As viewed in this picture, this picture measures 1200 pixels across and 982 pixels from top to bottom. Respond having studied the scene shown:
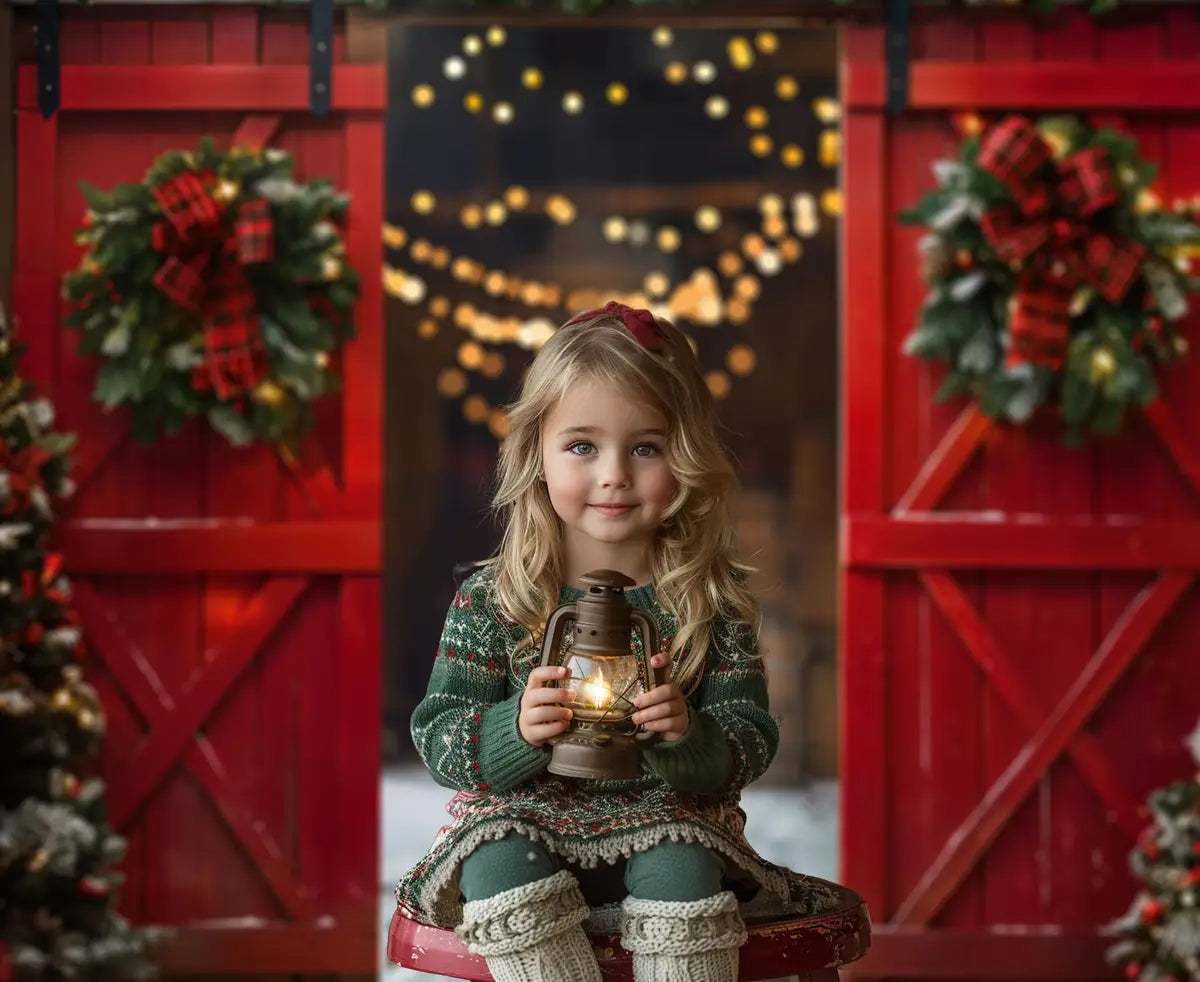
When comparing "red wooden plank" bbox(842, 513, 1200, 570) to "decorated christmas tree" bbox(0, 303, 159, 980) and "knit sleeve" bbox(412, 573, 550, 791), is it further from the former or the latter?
"knit sleeve" bbox(412, 573, 550, 791)

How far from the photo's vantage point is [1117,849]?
4.43 meters

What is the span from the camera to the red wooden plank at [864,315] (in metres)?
4.44

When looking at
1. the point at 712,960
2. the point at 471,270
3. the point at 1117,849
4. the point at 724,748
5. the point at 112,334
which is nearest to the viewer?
the point at 712,960

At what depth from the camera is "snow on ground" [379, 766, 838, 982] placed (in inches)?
218

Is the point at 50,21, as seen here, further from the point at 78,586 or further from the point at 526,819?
the point at 526,819

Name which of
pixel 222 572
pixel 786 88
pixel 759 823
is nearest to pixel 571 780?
pixel 222 572

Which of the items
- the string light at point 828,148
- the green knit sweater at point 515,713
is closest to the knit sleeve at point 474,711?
the green knit sweater at point 515,713

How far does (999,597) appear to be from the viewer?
4.45m

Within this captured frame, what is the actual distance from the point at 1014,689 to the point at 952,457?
2.33ft

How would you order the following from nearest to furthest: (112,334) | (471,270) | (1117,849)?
(112,334) < (1117,849) < (471,270)

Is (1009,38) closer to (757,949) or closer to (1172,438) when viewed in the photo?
(1172,438)

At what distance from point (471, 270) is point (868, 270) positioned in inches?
108

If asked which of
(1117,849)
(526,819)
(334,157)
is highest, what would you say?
(334,157)

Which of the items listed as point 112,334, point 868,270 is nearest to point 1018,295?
point 868,270
